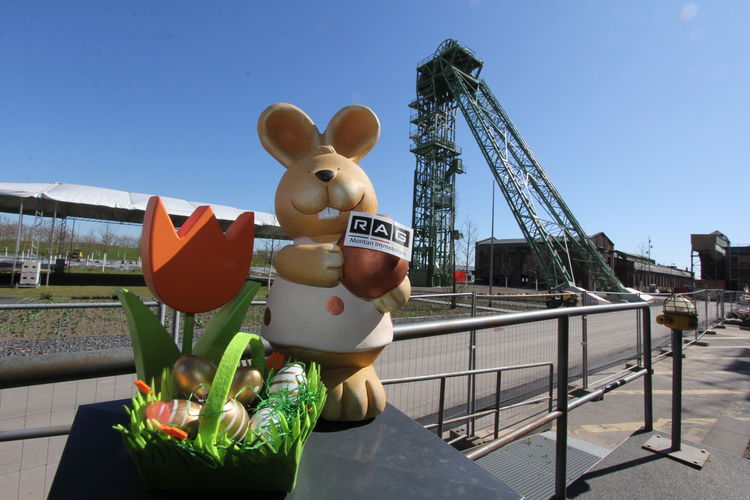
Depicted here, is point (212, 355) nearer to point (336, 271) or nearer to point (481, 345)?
point (336, 271)

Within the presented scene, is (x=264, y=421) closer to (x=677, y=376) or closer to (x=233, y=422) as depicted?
(x=233, y=422)

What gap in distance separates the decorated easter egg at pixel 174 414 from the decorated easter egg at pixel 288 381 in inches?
10.2

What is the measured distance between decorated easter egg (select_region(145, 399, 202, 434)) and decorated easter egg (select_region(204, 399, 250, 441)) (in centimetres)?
6

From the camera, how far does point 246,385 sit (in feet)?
3.43

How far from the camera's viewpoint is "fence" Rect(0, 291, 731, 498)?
5.22 feet

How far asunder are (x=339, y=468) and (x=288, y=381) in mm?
283

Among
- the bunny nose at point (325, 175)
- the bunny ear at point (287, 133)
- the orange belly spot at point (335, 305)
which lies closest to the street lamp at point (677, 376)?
the orange belly spot at point (335, 305)

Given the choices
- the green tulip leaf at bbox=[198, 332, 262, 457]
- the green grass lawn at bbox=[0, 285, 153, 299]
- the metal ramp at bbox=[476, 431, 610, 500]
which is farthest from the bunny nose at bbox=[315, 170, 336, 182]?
the green grass lawn at bbox=[0, 285, 153, 299]

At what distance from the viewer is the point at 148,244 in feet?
4.03

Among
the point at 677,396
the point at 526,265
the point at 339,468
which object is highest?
the point at 526,265

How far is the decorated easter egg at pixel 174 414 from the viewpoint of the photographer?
812mm

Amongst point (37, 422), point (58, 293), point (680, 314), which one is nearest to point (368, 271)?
point (680, 314)

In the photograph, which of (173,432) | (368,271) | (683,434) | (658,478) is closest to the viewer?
(173,432)

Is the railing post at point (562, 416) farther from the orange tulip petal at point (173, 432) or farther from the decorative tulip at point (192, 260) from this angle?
the orange tulip petal at point (173, 432)
